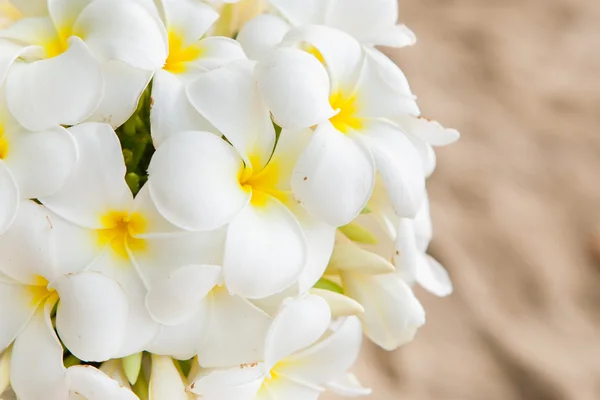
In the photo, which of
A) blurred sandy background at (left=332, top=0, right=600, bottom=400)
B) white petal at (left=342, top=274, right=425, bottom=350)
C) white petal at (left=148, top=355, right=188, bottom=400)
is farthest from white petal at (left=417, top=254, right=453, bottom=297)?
blurred sandy background at (left=332, top=0, right=600, bottom=400)

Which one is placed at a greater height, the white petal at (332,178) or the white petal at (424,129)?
the white petal at (332,178)

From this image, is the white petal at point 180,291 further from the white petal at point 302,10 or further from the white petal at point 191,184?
the white petal at point 302,10

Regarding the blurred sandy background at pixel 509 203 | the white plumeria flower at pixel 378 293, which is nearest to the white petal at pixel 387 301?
the white plumeria flower at pixel 378 293

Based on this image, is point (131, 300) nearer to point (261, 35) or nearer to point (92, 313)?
point (92, 313)

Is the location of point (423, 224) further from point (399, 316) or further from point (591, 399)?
point (591, 399)

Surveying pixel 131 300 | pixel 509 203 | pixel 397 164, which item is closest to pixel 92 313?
pixel 131 300

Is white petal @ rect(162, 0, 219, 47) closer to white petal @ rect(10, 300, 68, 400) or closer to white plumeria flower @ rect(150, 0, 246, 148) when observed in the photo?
white plumeria flower @ rect(150, 0, 246, 148)

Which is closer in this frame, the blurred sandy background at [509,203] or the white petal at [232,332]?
the white petal at [232,332]

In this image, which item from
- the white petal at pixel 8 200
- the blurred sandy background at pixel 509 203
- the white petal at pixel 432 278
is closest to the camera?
the white petal at pixel 8 200

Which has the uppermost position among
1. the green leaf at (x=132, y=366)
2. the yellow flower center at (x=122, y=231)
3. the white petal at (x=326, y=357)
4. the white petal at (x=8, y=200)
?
the white petal at (x=8, y=200)
